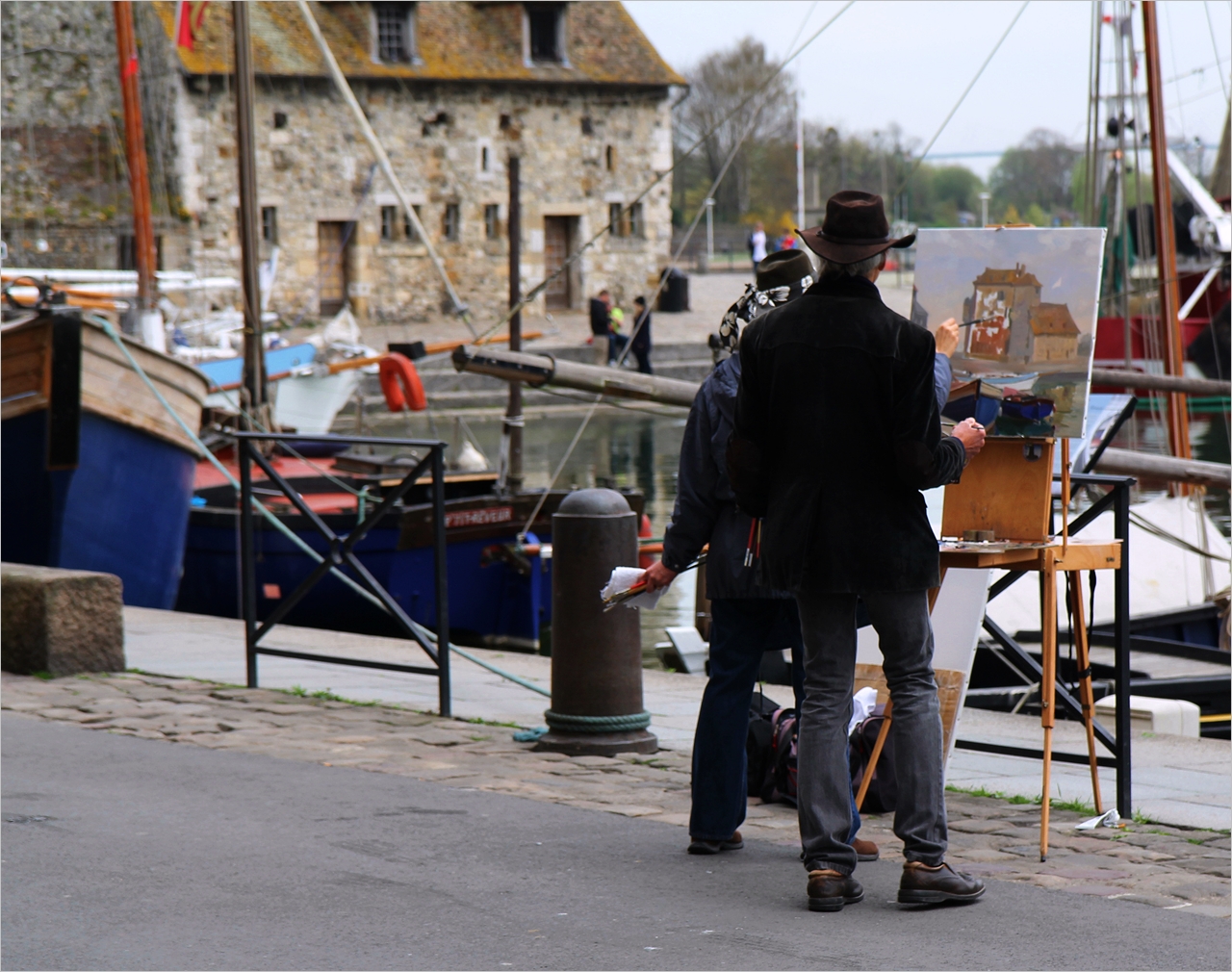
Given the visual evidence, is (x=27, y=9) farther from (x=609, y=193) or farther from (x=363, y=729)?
(x=363, y=729)

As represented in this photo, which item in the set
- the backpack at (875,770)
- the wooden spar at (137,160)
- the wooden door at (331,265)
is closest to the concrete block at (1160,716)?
the backpack at (875,770)

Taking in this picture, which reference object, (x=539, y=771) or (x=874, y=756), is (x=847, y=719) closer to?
(x=874, y=756)

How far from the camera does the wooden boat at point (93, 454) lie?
37.9ft

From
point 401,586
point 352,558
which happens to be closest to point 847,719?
point 352,558

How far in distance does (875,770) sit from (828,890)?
1218 millimetres

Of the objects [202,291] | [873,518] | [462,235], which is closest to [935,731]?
[873,518]

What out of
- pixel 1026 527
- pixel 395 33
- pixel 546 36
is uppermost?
pixel 546 36

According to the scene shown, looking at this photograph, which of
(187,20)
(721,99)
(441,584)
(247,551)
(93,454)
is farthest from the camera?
(721,99)

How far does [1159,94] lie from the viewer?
42.1 feet

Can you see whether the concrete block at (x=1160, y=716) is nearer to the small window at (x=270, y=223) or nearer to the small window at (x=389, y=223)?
the small window at (x=270, y=223)

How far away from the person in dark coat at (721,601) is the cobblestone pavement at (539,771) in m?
0.34

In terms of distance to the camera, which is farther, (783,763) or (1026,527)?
(783,763)

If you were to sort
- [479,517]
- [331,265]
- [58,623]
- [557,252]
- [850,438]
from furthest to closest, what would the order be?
[557,252] < [331,265] < [479,517] < [58,623] < [850,438]

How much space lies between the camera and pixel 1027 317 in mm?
4852
